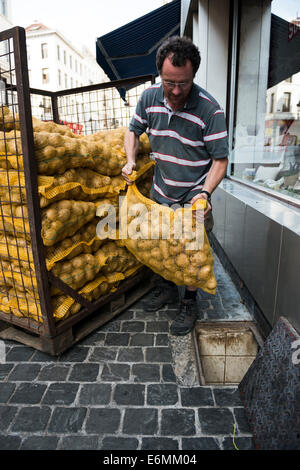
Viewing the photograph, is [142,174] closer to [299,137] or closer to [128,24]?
[299,137]

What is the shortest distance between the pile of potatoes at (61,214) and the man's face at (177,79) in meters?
0.85

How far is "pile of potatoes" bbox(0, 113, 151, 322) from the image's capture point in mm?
2400

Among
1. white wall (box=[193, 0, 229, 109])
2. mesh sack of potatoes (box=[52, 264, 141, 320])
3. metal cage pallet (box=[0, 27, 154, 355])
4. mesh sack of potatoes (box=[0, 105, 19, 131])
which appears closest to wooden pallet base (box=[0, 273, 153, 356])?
metal cage pallet (box=[0, 27, 154, 355])

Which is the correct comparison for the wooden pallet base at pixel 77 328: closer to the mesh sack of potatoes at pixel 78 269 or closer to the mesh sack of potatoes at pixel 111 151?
the mesh sack of potatoes at pixel 78 269

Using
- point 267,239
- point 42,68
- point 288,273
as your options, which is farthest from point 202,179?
point 42,68

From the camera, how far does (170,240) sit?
8.31 feet

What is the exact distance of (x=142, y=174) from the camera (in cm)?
343

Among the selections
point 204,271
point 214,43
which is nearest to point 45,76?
point 214,43

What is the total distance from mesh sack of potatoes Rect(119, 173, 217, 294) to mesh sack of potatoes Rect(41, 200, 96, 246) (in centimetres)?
37

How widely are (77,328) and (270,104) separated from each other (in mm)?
3597

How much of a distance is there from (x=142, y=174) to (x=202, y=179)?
0.83 metres

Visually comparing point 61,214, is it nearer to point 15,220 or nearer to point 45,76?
point 15,220

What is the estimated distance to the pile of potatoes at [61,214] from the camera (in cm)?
240
